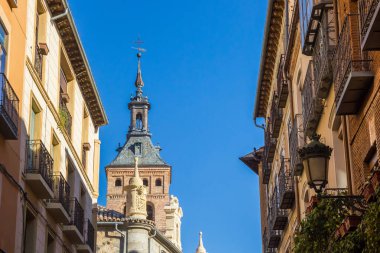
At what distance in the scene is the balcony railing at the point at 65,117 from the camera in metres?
28.3

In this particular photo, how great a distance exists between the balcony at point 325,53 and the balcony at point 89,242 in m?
13.7

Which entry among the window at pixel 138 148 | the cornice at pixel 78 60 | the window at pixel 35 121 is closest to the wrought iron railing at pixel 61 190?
the window at pixel 35 121

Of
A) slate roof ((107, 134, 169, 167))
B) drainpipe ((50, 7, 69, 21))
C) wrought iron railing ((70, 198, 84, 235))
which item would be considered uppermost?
slate roof ((107, 134, 169, 167))

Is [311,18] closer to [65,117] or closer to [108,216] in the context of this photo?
[65,117]

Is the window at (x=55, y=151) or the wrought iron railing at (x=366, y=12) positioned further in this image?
the window at (x=55, y=151)

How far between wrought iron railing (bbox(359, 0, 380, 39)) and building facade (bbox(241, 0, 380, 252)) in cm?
1

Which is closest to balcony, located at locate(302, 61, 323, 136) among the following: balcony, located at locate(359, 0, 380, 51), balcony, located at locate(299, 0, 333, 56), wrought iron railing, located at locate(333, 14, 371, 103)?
balcony, located at locate(299, 0, 333, 56)

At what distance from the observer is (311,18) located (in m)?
19.0

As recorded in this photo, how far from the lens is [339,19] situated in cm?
1717

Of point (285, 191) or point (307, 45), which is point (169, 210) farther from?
point (307, 45)

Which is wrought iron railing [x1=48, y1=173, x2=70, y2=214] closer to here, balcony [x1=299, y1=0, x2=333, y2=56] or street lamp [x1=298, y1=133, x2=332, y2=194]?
balcony [x1=299, y1=0, x2=333, y2=56]

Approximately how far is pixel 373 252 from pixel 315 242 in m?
2.81

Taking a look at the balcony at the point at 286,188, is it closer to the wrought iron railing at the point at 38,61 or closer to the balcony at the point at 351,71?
the wrought iron railing at the point at 38,61

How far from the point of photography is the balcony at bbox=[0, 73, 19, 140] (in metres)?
19.4
